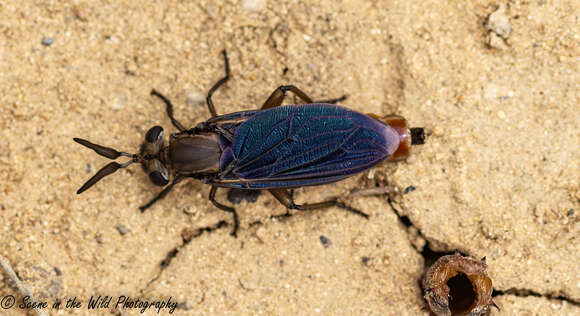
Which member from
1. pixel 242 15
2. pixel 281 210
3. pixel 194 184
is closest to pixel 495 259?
pixel 281 210

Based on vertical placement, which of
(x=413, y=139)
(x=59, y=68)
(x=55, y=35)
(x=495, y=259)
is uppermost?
(x=55, y=35)

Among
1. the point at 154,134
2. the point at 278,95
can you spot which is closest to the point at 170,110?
the point at 154,134

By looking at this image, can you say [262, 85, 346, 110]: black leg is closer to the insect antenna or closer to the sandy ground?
the sandy ground

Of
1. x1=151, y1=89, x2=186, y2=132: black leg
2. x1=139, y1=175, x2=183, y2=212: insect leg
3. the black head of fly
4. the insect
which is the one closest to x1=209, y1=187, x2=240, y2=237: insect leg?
the insect

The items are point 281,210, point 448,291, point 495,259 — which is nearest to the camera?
point 448,291

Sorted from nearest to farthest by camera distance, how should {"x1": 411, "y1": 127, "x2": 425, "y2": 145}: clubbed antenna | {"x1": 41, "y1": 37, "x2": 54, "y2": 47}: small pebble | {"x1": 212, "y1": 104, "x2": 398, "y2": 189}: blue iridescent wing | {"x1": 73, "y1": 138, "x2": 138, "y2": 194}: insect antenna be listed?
{"x1": 212, "y1": 104, "x2": 398, "y2": 189}: blue iridescent wing, {"x1": 73, "y1": 138, "x2": 138, "y2": 194}: insect antenna, {"x1": 411, "y1": 127, "x2": 425, "y2": 145}: clubbed antenna, {"x1": 41, "y1": 37, "x2": 54, "y2": 47}: small pebble

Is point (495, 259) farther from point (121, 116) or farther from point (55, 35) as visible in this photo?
point (55, 35)

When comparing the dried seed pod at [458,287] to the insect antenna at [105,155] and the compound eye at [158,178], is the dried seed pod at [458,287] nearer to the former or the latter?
the compound eye at [158,178]
